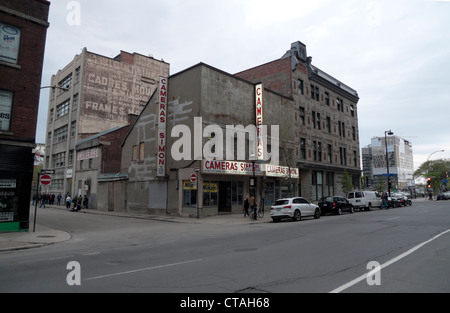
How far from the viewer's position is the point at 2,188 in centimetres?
1538

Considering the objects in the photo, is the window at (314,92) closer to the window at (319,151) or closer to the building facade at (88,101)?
the window at (319,151)

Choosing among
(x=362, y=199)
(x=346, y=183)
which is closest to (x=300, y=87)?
(x=346, y=183)

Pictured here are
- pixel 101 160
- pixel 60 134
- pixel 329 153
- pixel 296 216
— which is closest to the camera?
pixel 296 216

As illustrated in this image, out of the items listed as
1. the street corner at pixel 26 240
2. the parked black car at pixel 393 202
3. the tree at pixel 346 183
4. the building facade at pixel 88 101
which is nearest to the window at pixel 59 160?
the building facade at pixel 88 101

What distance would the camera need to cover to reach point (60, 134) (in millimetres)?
49125

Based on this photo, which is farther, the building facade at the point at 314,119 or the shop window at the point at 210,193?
the building facade at the point at 314,119

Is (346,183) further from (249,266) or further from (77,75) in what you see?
(77,75)

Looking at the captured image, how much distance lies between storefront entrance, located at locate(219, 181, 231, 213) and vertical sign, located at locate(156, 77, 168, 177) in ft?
16.9

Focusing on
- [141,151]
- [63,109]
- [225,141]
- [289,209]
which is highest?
[63,109]

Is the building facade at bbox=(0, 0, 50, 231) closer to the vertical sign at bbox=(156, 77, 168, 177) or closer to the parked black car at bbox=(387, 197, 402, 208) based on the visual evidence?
the vertical sign at bbox=(156, 77, 168, 177)

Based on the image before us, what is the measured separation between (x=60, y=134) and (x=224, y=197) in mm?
35916

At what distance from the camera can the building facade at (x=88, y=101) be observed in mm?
44156

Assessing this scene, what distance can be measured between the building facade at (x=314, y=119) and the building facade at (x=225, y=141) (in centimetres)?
13
